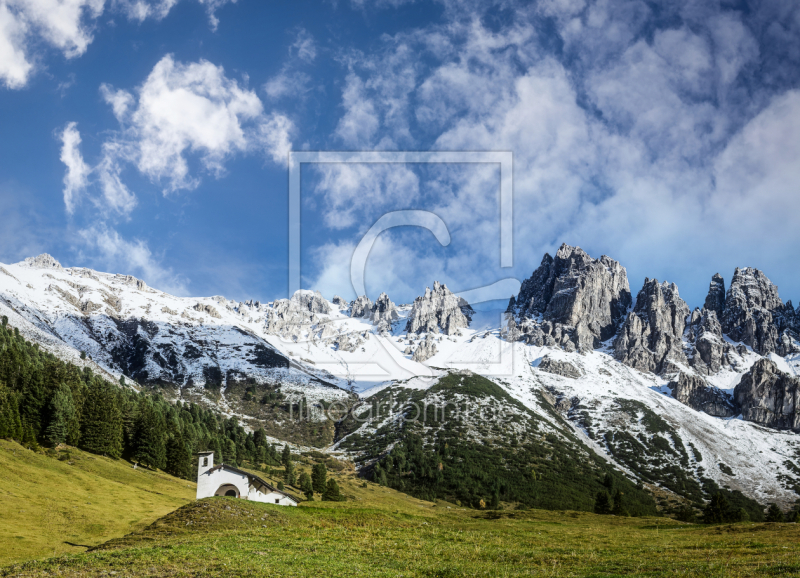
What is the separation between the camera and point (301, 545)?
28625mm

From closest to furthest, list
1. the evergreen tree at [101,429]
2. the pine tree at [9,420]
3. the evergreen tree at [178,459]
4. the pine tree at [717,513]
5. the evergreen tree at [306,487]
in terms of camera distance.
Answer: the pine tree at [9,420] → the evergreen tree at [101,429] → the evergreen tree at [306,487] → the evergreen tree at [178,459] → the pine tree at [717,513]

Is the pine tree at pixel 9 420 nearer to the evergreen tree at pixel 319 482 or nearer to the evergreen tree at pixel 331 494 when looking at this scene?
the evergreen tree at pixel 331 494

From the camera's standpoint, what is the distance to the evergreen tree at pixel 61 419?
74312mm

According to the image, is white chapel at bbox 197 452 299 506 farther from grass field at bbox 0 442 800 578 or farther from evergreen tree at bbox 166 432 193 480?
evergreen tree at bbox 166 432 193 480

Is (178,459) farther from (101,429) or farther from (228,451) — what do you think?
(228,451)

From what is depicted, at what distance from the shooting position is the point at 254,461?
12050cm

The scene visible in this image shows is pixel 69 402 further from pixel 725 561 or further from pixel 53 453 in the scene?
pixel 725 561

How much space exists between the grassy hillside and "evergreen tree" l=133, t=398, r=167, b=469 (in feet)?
28.8

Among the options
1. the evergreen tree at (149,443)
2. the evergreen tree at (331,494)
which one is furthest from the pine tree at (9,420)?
the evergreen tree at (331,494)

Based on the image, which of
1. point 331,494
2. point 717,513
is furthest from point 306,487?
point 717,513

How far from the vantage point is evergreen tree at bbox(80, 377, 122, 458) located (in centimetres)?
8044

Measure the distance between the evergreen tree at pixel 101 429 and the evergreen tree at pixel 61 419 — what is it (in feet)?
8.12

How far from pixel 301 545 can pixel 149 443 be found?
7148cm

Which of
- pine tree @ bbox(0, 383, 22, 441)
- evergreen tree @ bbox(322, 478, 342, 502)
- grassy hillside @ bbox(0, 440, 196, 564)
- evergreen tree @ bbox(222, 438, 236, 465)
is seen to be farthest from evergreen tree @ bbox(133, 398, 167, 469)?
evergreen tree @ bbox(322, 478, 342, 502)
